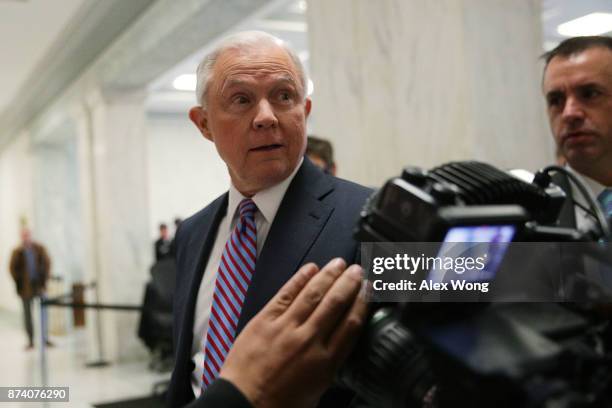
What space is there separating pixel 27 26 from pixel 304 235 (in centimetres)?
796

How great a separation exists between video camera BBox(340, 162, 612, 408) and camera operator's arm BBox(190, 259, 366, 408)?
0.03 meters

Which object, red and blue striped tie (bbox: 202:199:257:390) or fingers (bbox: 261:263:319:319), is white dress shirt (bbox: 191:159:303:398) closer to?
red and blue striped tie (bbox: 202:199:257:390)

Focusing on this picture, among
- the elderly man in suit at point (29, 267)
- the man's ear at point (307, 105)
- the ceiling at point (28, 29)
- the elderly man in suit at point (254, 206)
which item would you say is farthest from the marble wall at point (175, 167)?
the elderly man in suit at point (254, 206)

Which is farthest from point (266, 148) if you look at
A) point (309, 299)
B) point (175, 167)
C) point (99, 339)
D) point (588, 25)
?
point (175, 167)

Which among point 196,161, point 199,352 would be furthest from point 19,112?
point 199,352

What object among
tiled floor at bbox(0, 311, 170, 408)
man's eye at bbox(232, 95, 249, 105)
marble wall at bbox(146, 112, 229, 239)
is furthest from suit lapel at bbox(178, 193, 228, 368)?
marble wall at bbox(146, 112, 229, 239)

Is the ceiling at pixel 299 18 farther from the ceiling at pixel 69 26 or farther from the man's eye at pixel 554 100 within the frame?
the man's eye at pixel 554 100

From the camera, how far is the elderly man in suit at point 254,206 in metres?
1.51

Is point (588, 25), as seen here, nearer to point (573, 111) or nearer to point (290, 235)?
point (573, 111)

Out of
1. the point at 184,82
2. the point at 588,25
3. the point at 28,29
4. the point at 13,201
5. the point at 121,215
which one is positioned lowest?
the point at 13,201

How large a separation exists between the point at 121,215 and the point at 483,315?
914cm

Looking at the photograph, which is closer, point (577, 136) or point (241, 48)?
point (241, 48)

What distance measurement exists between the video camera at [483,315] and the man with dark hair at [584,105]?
4.41 feet

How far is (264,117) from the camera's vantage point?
1.59 meters
